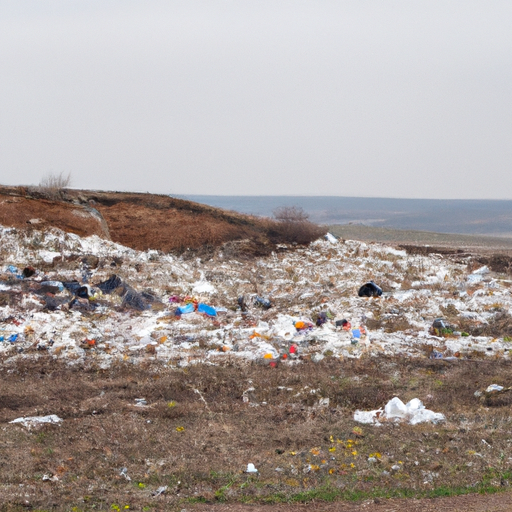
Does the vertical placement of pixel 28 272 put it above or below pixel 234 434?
above

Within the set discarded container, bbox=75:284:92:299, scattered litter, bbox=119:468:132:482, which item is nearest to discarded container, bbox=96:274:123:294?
discarded container, bbox=75:284:92:299

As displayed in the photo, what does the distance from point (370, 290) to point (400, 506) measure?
9525 millimetres

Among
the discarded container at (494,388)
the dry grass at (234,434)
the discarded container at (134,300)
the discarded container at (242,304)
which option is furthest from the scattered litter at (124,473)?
the discarded container at (242,304)

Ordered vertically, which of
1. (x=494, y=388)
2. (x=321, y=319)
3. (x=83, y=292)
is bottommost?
(x=494, y=388)

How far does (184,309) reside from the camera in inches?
513

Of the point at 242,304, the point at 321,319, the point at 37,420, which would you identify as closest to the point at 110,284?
the point at 242,304

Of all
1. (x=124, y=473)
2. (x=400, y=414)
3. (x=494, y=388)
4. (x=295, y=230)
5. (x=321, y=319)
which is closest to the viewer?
(x=124, y=473)

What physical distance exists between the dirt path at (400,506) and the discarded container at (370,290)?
29.8ft

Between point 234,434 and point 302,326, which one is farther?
point 302,326

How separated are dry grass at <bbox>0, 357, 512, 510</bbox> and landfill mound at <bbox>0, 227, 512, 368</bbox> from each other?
2.72 ft

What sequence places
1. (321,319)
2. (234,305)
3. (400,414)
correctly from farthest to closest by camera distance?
(234,305)
(321,319)
(400,414)

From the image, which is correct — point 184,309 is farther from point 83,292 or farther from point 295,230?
point 295,230

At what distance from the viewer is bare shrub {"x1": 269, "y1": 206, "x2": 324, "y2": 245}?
21469 millimetres

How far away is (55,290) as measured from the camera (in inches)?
538
